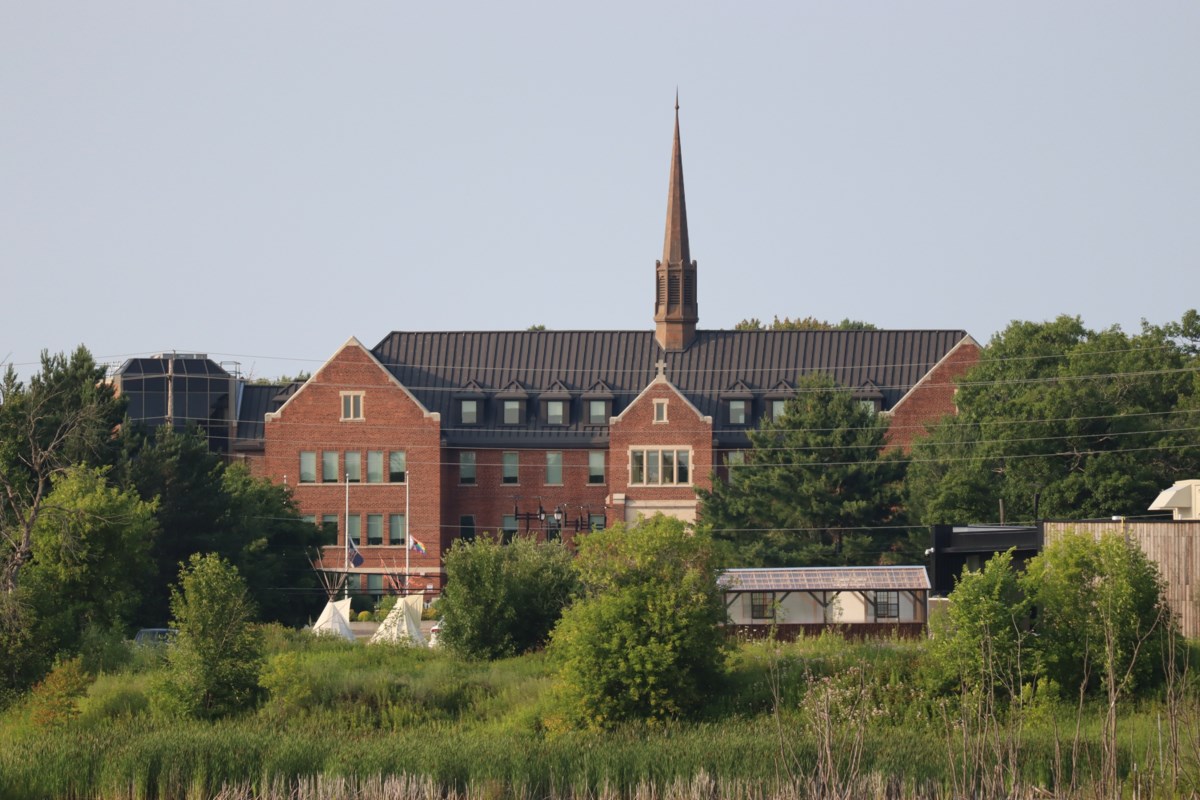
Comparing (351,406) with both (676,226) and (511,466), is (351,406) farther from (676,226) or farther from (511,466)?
(676,226)

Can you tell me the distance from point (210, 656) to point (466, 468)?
48.1 m

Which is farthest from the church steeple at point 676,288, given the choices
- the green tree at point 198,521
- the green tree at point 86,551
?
the green tree at point 86,551

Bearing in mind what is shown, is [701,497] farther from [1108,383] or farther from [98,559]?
[98,559]

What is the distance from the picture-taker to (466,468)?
3871 inches

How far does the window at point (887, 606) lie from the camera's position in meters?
62.3

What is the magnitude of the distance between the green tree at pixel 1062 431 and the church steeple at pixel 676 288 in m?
17.9

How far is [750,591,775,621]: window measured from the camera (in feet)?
203

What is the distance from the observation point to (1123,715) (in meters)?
45.4

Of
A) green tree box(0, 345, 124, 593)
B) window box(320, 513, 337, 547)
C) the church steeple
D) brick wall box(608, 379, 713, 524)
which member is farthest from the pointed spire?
green tree box(0, 345, 124, 593)

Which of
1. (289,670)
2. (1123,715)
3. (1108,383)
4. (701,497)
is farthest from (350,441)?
(1123,715)

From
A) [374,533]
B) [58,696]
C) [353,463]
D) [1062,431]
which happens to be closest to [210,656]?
[58,696]

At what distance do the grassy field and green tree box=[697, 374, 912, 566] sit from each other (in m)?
25.5

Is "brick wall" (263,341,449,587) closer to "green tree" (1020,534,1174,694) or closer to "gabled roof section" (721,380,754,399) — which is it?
"gabled roof section" (721,380,754,399)

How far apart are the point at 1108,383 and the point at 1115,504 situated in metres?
6.99
